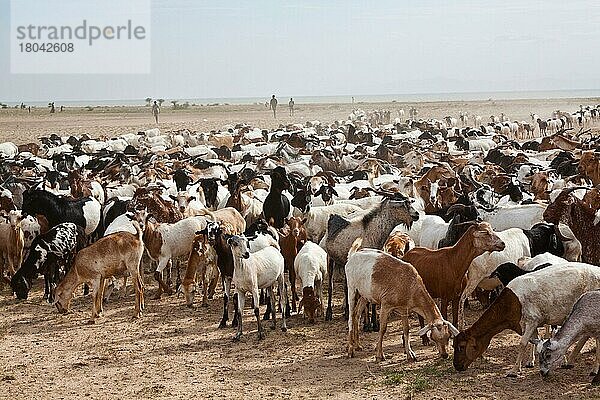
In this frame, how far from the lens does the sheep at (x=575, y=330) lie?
7.51m

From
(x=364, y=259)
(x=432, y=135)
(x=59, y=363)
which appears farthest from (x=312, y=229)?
(x=432, y=135)

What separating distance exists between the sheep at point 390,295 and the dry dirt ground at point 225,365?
0.29 m

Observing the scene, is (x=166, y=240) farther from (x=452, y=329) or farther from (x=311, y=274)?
(x=452, y=329)

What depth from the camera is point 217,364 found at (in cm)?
905

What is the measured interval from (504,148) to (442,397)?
1864cm

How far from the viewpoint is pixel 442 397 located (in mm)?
7645

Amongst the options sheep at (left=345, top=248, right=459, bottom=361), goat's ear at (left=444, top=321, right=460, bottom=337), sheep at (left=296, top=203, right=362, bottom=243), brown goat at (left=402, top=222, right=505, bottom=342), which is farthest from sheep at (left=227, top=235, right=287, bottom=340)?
sheep at (left=296, top=203, right=362, bottom=243)

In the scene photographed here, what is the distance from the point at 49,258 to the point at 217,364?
449 centimetres

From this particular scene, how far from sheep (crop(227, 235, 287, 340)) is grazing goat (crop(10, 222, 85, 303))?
3.72 metres

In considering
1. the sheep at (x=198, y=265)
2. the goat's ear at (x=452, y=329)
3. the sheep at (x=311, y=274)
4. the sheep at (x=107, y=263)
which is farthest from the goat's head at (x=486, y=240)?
the sheep at (x=107, y=263)

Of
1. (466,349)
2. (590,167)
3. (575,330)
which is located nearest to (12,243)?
(466,349)

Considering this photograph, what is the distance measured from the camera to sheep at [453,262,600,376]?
799 centimetres

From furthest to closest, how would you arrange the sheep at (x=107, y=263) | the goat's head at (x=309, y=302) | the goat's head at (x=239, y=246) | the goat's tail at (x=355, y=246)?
the sheep at (x=107, y=263)
the goat's head at (x=309, y=302)
the goat's tail at (x=355, y=246)
the goat's head at (x=239, y=246)

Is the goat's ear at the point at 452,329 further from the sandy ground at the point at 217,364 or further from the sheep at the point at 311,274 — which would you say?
the sheep at the point at 311,274
